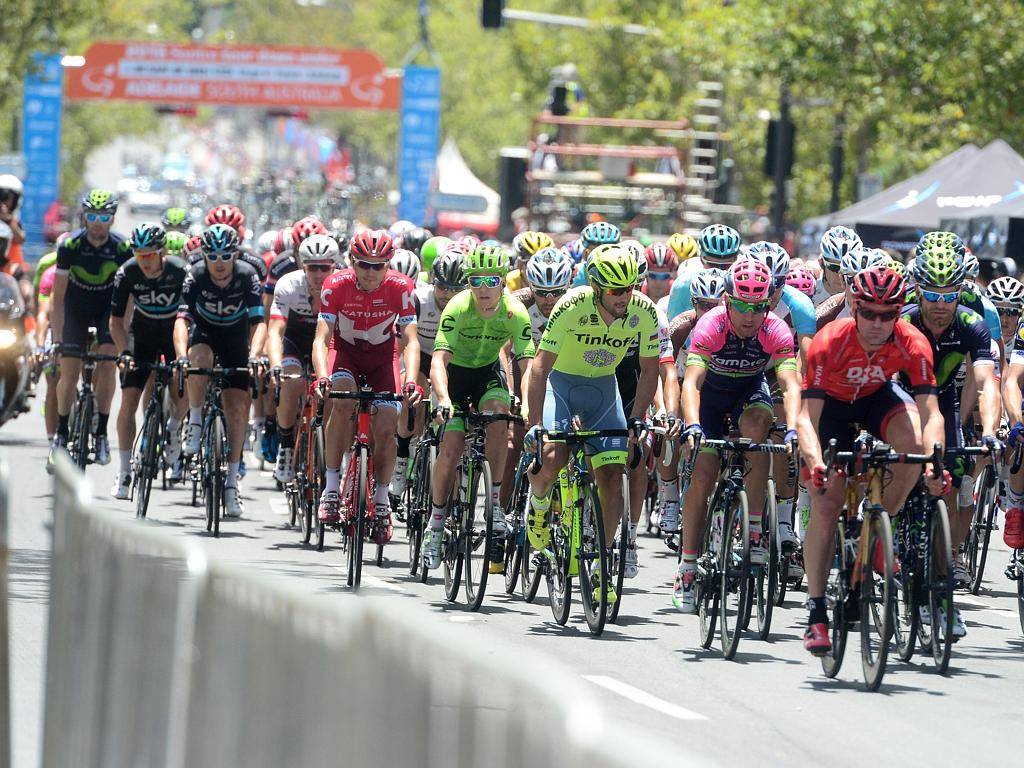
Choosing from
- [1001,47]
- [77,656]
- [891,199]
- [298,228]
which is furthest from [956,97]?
[77,656]

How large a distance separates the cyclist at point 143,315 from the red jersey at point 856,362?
6.28 meters

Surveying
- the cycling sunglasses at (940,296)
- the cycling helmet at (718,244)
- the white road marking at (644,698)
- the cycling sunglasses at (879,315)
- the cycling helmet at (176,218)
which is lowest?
the white road marking at (644,698)

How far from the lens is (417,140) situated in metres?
49.8

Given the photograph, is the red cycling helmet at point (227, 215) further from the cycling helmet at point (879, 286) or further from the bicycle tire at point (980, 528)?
the cycling helmet at point (879, 286)

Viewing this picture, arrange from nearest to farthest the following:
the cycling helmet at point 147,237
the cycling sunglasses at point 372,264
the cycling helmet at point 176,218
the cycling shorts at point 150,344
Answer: the cycling sunglasses at point 372,264, the cycling helmet at point 147,237, the cycling shorts at point 150,344, the cycling helmet at point 176,218

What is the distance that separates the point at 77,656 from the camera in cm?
558

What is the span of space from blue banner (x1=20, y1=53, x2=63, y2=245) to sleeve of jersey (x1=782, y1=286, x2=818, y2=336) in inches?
1569

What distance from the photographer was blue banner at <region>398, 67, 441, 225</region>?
163 feet

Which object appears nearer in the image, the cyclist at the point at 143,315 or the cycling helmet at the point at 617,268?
the cycling helmet at the point at 617,268

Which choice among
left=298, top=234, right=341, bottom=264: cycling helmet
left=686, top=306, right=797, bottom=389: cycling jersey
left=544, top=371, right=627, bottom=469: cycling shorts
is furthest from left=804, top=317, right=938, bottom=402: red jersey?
left=298, top=234, right=341, bottom=264: cycling helmet

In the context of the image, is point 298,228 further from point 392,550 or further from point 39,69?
point 39,69

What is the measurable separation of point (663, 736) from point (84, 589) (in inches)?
115

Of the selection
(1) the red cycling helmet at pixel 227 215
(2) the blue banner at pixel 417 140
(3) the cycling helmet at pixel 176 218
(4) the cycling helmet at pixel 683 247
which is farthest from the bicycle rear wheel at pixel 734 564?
(2) the blue banner at pixel 417 140

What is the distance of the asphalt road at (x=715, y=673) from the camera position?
7875 mm
